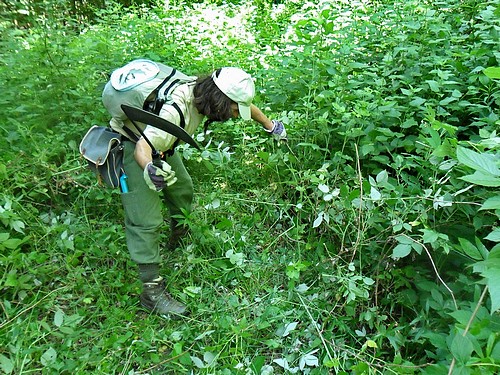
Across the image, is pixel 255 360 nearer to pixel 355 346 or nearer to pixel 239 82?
pixel 355 346

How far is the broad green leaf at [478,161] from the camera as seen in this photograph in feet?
5.43

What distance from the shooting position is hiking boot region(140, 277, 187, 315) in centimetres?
269

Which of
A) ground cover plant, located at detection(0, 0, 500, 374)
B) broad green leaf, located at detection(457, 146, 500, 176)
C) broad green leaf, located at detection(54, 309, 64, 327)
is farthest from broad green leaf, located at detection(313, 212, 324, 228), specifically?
broad green leaf, located at detection(54, 309, 64, 327)

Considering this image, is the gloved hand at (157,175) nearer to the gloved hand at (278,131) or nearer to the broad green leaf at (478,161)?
the gloved hand at (278,131)

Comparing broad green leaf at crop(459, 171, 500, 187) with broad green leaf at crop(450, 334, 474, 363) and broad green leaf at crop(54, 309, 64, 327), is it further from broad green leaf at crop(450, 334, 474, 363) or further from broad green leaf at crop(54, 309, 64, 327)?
broad green leaf at crop(54, 309, 64, 327)

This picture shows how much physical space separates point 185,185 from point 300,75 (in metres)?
1.20

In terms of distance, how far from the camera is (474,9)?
379cm

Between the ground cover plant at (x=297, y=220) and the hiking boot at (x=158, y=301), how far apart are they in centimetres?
7

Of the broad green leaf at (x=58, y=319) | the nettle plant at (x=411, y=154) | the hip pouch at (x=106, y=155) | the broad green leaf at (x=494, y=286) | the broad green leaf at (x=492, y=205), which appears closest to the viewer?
the broad green leaf at (x=494, y=286)

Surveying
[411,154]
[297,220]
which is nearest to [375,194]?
[411,154]

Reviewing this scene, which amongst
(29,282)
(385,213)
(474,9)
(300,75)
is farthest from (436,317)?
(474,9)

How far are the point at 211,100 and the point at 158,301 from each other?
119cm

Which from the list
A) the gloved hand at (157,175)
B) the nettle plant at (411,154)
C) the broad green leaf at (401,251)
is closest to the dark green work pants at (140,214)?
the gloved hand at (157,175)

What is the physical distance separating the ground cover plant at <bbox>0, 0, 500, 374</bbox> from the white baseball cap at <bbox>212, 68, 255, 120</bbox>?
1.83ft
